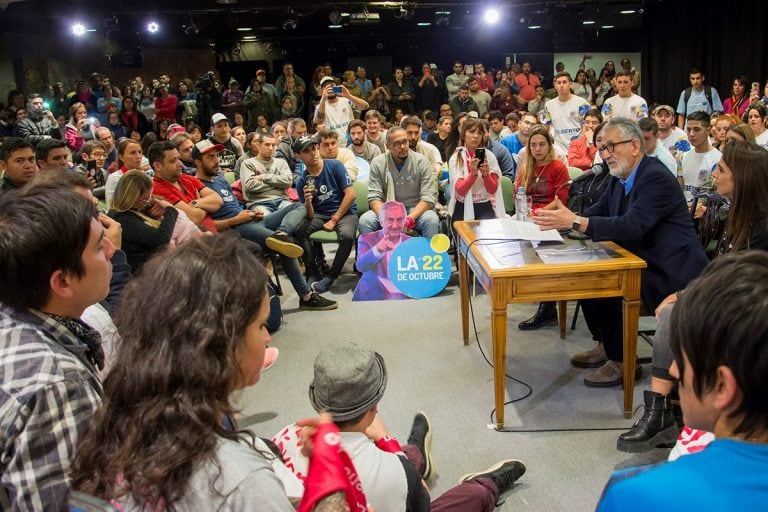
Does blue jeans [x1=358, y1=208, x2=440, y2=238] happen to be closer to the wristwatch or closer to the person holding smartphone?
the wristwatch

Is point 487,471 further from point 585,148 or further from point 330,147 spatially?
point 585,148

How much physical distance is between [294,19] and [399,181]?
7035mm

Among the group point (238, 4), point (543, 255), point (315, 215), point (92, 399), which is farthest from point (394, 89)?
point (92, 399)

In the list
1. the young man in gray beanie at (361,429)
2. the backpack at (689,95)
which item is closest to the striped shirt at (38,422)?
the young man in gray beanie at (361,429)

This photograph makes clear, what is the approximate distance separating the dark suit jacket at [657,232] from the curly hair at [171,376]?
2.28m

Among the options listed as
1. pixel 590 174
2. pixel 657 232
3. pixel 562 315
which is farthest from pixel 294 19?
pixel 657 232

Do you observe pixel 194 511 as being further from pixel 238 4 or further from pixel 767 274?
pixel 238 4

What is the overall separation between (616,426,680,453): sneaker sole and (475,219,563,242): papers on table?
3.11 feet

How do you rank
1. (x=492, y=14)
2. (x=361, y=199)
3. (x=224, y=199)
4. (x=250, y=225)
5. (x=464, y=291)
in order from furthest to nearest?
(x=492, y=14), (x=361, y=199), (x=250, y=225), (x=224, y=199), (x=464, y=291)

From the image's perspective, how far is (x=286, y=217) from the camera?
5.09m

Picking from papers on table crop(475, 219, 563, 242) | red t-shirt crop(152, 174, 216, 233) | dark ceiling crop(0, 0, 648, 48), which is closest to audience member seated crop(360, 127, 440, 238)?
red t-shirt crop(152, 174, 216, 233)

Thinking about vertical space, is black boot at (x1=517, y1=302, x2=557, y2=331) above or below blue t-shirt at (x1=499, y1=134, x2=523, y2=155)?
below

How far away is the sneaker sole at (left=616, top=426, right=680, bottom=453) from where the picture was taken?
102 inches

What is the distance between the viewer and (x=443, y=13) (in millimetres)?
12484
